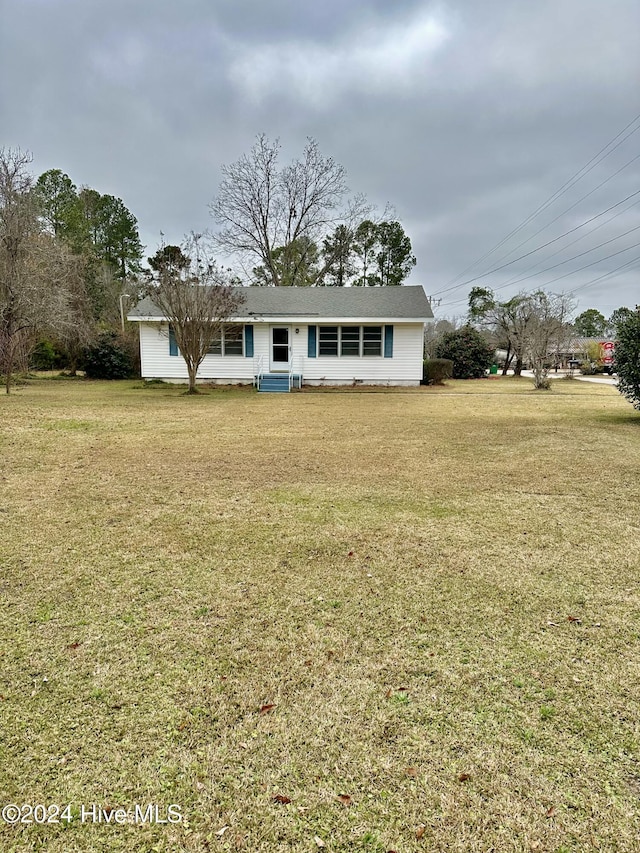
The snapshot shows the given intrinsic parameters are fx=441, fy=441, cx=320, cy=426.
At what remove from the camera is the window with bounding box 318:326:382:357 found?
57.2 ft

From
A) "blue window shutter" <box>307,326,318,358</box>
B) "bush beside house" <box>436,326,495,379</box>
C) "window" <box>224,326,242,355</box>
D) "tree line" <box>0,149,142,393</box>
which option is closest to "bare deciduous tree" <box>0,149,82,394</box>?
"tree line" <box>0,149,142,393</box>

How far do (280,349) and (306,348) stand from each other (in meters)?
1.04

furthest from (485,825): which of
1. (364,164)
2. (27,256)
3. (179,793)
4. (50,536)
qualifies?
(364,164)

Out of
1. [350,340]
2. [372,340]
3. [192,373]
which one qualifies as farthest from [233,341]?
[372,340]

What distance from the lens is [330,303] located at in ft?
59.0

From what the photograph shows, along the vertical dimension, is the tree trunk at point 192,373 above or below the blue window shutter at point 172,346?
below

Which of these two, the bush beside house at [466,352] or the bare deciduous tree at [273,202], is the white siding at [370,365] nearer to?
the bush beside house at [466,352]

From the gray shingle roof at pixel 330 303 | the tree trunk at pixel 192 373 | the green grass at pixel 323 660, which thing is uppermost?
the gray shingle roof at pixel 330 303

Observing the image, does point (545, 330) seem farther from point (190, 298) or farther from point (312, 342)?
point (190, 298)

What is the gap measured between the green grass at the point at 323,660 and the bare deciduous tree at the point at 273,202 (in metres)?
26.2

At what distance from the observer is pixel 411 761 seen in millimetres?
1597

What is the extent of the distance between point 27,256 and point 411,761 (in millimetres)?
18741

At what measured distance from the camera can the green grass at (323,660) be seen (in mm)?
1421

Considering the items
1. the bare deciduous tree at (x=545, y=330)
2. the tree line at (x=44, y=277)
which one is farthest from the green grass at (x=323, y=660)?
the bare deciduous tree at (x=545, y=330)
